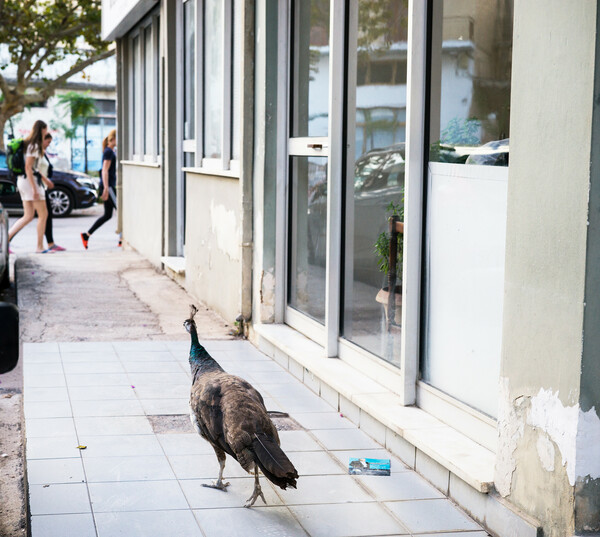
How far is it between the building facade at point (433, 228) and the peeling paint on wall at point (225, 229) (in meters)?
0.04

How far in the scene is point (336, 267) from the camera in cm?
666

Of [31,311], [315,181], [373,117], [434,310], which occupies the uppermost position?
[373,117]

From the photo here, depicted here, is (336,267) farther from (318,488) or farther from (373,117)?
(318,488)

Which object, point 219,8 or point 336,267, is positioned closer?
point 336,267

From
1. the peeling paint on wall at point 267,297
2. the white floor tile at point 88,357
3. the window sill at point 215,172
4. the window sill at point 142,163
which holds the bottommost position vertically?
the white floor tile at point 88,357

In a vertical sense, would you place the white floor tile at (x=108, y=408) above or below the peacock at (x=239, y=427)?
below

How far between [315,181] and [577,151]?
3.99 metres

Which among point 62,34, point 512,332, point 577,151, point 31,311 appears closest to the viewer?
point 577,151

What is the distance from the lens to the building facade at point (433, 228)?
3.55 meters

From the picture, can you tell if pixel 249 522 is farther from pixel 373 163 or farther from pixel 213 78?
pixel 213 78

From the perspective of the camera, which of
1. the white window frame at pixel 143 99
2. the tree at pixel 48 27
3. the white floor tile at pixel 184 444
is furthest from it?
the tree at pixel 48 27

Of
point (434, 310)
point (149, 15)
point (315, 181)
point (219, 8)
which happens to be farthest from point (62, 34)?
point (434, 310)

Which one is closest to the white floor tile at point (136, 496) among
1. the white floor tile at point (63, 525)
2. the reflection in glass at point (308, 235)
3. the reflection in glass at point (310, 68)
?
the white floor tile at point (63, 525)

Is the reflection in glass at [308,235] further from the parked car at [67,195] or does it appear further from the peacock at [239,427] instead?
the parked car at [67,195]
